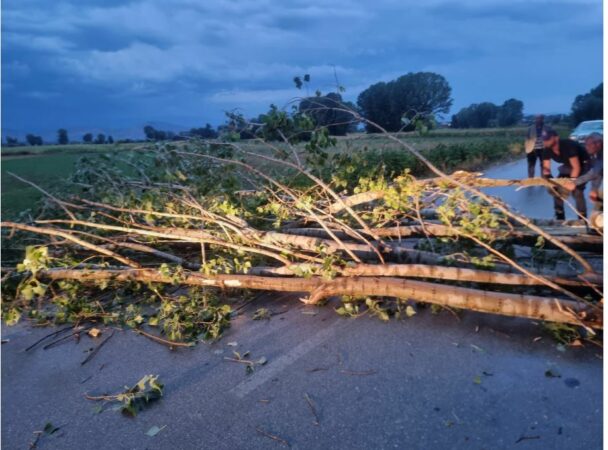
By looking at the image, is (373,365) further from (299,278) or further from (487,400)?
(299,278)

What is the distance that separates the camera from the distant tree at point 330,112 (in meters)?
4.80

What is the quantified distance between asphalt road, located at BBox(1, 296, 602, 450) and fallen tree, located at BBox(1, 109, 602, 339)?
0.28 m

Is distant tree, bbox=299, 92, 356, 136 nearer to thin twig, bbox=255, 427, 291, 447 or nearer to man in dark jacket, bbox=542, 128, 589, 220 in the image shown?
man in dark jacket, bbox=542, 128, 589, 220

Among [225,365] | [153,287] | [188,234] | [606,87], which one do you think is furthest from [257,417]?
[606,87]

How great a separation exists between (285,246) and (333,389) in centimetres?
185

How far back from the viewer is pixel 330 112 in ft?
16.4

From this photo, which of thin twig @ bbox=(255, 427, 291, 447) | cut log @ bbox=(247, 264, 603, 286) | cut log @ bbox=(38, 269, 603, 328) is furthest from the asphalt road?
cut log @ bbox=(247, 264, 603, 286)

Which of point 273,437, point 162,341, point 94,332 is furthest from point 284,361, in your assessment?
point 94,332

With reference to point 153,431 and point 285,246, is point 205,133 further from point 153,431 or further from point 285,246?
point 153,431

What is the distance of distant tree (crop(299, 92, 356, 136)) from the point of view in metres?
4.80

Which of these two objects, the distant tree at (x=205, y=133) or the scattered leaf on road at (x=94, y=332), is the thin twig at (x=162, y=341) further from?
the distant tree at (x=205, y=133)

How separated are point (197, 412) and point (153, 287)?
6.30 feet

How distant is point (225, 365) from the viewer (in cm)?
334

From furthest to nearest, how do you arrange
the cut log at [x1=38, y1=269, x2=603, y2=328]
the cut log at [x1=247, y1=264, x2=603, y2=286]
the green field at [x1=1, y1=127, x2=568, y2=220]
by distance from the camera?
the green field at [x1=1, y1=127, x2=568, y2=220] → the cut log at [x1=247, y1=264, x2=603, y2=286] → the cut log at [x1=38, y1=269, x2=603, y2=328]
